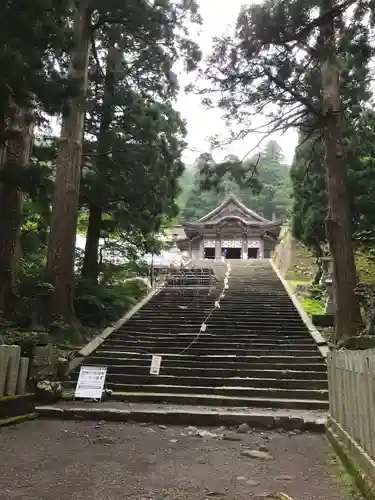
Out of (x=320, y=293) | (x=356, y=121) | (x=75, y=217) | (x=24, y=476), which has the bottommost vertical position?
(x=24, y=476)

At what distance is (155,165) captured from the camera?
13.0m

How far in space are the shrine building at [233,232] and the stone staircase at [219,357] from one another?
19.0 m

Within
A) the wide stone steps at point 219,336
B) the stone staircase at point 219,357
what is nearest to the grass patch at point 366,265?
the stone staircase at point 219,357

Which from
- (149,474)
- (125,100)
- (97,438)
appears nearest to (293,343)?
(97,438)

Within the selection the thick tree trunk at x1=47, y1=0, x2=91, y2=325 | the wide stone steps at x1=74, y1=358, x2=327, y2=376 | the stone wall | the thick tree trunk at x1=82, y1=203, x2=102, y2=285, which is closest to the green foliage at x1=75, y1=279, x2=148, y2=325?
the thick tree trunk at x1=82, y1=203, x2=102, y2=285

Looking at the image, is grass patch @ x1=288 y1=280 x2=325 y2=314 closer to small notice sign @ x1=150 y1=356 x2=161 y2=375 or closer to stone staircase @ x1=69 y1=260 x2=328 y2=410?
stone staircase @ x1=69 y1=260 x2=328 y2=410

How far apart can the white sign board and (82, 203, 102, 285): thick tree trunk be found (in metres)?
5.98

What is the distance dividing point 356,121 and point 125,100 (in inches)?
237

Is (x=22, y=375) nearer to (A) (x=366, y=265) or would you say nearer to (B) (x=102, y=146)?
(B) (x=102, y=146)

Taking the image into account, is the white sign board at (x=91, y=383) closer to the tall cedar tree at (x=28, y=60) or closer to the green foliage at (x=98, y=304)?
the tall cedar tree at (x=28, y=60)

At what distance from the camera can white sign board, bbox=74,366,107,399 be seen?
24.4 ft

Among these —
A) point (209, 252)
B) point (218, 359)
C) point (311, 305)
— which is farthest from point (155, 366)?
point (209, 252)

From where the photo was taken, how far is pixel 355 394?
12.9 ft

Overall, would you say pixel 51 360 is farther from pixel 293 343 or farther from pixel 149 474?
pixel 293 343
